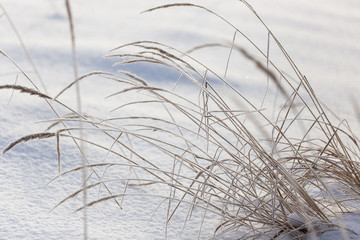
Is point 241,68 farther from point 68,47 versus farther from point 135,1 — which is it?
point 135,1

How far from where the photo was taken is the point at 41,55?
213 centimetres

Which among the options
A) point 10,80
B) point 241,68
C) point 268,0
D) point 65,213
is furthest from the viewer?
point 268,0

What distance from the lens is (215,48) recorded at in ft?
8.77

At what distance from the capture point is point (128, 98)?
1.80 meters

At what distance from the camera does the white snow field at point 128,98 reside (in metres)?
1.03

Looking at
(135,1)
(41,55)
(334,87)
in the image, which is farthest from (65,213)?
(135,1)

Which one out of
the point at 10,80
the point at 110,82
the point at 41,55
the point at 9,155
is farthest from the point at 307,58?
the point at 9,155

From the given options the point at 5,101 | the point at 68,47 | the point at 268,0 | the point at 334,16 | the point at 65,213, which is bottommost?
the point at 65,213

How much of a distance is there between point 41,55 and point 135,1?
1520 mm

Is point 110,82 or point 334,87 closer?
point 110,82

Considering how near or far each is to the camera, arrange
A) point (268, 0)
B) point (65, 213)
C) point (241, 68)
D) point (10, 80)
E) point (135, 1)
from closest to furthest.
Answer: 1. point (65, 213)
2. point (10, 80)
3. point (241, 68)
4. point (135, 1)
5. point (268, 0)

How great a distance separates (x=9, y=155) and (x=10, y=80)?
59 centimetres

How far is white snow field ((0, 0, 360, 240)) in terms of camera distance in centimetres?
103

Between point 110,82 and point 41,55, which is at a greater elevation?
point 41,55
